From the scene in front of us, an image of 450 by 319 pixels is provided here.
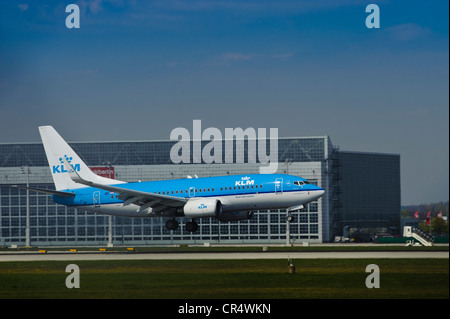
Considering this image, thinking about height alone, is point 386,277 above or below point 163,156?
below

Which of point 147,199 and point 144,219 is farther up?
point 147,199

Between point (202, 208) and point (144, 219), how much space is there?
40.3 feet

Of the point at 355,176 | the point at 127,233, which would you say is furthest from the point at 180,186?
the point at 355,176

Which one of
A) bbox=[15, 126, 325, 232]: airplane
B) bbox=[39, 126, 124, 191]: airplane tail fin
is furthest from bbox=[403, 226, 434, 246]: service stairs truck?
bbox=[39, 126, 124, 191]: airplane tail fin

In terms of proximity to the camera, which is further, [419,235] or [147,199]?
[419,235]

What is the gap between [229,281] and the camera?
38875 millimetres

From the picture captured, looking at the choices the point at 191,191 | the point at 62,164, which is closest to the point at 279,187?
the point at 191,191

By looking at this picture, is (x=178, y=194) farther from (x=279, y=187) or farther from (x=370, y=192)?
(x=370, y=192)

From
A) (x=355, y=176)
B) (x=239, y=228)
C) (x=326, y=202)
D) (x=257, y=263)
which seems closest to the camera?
(x=257, y=263)

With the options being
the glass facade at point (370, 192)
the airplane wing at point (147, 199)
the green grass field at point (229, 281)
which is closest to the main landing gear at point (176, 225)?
the airplane wing at point (147, 199)

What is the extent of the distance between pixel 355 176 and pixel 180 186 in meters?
78.5
